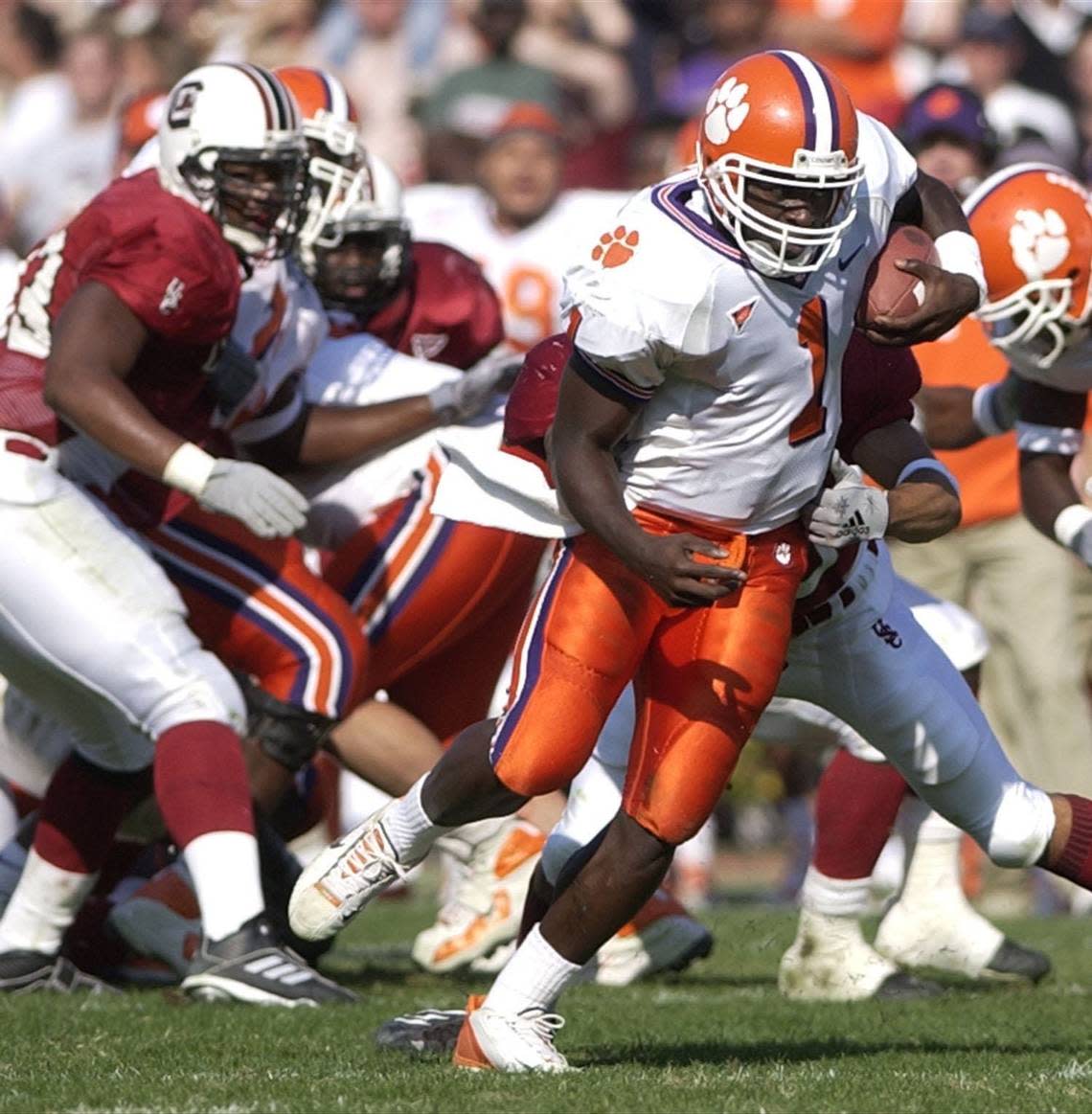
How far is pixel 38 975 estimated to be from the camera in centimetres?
528

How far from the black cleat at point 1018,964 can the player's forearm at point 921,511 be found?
1.75m

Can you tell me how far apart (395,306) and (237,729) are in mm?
1612

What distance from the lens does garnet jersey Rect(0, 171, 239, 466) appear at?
15.9ft

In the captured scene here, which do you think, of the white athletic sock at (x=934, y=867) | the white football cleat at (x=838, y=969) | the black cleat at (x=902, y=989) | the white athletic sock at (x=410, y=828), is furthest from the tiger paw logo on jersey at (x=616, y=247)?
the white athletic sock at (x=934, y=867)

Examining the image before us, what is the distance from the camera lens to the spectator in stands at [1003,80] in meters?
9.76

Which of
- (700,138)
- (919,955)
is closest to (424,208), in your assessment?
(919,955)

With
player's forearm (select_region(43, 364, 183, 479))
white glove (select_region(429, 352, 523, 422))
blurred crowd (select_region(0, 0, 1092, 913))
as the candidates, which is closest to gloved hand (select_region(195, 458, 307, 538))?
player's forearm (select_region(43, 364, 183, 479))

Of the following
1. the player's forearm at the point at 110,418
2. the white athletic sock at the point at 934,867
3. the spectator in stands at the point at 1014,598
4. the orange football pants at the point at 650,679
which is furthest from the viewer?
the spectator in stands at the point at 1014,598

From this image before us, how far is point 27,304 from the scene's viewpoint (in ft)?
16.9

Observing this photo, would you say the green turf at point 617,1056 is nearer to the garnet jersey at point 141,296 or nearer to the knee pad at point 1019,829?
the knee pad at point 1019,829

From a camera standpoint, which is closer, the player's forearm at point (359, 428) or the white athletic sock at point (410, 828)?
the white athletic sock at point (410, 828)

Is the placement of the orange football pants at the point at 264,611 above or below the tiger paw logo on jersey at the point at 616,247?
below

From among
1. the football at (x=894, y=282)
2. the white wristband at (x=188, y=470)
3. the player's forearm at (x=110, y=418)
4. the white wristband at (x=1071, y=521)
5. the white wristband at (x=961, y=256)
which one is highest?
the football at (x=894, y=282)

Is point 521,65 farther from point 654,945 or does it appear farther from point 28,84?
point 654,945
